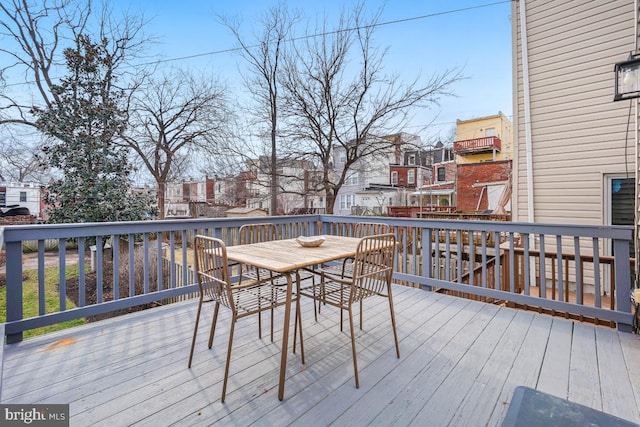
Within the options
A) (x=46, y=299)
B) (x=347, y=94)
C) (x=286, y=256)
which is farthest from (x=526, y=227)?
(x=46, y=299)

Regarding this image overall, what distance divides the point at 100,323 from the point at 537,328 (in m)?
4.03

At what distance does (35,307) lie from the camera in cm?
526

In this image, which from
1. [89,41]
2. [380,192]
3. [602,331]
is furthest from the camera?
[380,192]

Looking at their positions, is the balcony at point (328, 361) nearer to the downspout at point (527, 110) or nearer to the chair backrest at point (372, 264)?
the chair backrest at point (372, 264)

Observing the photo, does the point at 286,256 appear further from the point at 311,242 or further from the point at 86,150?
the point at 86,150

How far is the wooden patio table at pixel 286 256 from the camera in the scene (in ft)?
6.07

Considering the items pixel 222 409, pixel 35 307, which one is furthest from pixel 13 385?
pixel 35 307

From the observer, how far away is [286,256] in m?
2.28

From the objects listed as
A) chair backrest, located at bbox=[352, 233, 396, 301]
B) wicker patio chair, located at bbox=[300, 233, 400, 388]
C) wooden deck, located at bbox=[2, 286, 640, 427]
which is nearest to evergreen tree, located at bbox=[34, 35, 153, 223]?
wooden deck, located at bbox=[2, 286, 640, 427]

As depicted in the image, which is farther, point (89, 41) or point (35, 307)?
point (89, 41)

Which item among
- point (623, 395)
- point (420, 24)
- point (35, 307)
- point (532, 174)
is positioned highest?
point (420, 24)

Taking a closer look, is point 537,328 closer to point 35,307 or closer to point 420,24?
point 420,24

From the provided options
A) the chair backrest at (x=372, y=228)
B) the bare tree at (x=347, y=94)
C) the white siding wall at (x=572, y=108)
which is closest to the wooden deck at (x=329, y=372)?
the chair backrest at (x=372, y=228)

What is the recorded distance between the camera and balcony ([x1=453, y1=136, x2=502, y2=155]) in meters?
20.4
